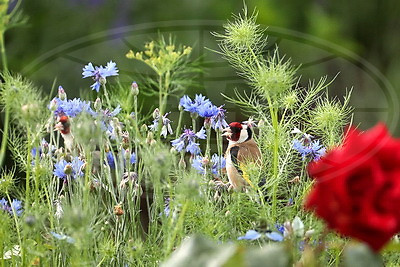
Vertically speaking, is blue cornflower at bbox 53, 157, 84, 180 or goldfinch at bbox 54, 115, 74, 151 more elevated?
goldfinch at bbox 54, 115, 74, 151

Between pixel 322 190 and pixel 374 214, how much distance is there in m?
0.05

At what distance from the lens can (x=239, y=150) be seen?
1.30 metres

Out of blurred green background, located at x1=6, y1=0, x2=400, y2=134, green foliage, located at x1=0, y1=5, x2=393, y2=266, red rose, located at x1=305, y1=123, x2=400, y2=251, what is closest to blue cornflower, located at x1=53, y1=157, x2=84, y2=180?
green foliage, located at x1=0, y1=5, x2=393, y2=266

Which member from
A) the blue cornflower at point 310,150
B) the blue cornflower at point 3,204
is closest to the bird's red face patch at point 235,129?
the blue cornflower at point 310,150

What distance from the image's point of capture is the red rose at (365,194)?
0.68m

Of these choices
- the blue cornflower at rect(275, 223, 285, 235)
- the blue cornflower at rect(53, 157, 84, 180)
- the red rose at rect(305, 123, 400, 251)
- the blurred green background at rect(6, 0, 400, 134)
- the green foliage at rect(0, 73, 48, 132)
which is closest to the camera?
the red rose at rect(305, 123, 400, 251)

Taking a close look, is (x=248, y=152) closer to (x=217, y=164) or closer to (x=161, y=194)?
(x=217, y=164)

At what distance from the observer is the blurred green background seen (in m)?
2.09

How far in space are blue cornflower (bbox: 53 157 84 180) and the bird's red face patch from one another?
25 cm

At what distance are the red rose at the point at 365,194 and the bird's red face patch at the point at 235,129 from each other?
596 mm

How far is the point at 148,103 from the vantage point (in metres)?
2.15

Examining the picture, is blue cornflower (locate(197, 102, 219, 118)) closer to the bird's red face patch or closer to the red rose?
the bird's red face patch

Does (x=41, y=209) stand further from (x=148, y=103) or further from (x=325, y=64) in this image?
(x=325, y=64)

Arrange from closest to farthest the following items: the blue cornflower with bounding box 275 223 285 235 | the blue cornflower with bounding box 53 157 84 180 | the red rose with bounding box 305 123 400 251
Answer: the red rose with bounding box 305 123 400 251, the blue cornflower with bounding box 275 223 285 235, the blue cornflower with bounding box 53 157 84 180
